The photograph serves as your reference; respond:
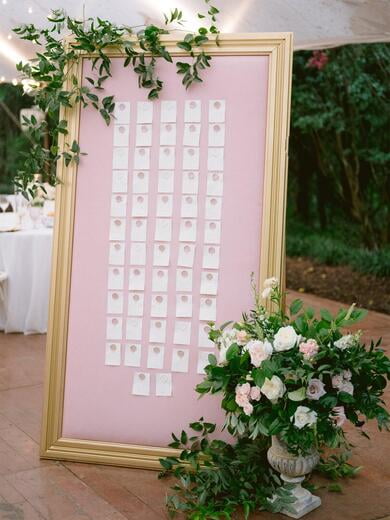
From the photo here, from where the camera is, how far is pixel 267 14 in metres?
4.23

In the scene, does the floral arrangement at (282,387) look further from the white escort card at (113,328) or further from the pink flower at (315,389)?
the white escort card at (113,328)

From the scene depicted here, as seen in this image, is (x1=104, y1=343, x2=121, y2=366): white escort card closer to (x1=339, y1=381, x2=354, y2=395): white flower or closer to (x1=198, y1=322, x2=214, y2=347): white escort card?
(x1=198, y1=322, x2=214, y2=347): white escort card

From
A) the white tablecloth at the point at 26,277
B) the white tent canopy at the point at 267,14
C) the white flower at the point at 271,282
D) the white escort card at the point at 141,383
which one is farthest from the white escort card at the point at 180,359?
the white tablecloth at the point at 26,277

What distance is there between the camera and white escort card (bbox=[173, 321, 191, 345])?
3.13m

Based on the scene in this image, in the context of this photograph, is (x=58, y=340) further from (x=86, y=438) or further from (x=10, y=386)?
(x=10, y=386)

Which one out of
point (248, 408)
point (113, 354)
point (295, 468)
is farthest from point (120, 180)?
point (295, 468)

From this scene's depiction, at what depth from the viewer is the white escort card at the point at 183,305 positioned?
3125 millimetres

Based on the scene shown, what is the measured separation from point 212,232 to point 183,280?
0.79 feet

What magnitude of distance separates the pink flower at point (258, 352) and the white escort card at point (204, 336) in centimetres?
55

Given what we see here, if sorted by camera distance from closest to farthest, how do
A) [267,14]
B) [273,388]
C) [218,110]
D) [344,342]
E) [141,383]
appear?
[273,388]
[344,342]
[218,110]
[141,383]
[267,14]

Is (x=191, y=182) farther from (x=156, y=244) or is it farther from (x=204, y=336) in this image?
(x=204, y=336)

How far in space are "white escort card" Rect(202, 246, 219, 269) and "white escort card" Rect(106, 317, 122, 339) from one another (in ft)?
1.51

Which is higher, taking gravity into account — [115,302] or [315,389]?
[115,302]

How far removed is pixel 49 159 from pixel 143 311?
0.78 m
